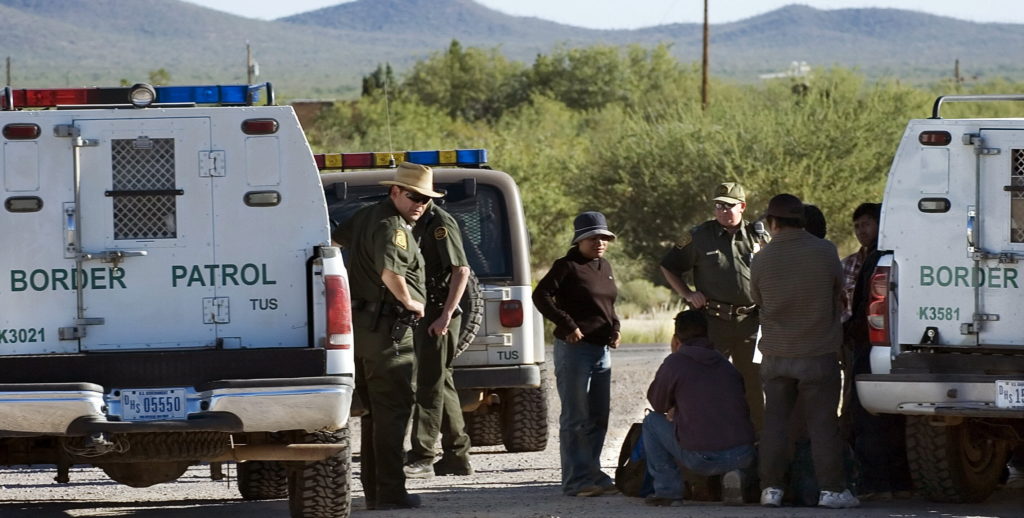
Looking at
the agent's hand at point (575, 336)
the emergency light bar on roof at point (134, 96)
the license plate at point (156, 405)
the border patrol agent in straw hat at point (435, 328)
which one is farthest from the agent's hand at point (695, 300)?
the license plate at point (156, 405)

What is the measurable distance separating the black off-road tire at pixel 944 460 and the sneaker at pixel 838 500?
398mm

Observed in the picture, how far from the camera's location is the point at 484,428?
480 inches

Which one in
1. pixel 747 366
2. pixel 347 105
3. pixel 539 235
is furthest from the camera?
pixel 347 105

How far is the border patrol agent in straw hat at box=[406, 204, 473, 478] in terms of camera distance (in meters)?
9.20

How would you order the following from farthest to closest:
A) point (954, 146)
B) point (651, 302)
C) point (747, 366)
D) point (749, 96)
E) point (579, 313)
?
point (749, 96) → point (651, 302) → point (747, 366) → point (579, 313) → point (954, 146)

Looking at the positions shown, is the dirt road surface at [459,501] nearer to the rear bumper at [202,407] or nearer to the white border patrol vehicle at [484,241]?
the white border patrol vehicle at [484,241]

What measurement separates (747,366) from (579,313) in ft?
4.37

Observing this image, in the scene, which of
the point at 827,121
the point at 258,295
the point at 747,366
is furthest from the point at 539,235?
the point at 258,295

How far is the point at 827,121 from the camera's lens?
1435 inches

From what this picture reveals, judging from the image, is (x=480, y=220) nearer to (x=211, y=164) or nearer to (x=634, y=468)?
(x=634, y=468)

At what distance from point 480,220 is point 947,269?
136 inches

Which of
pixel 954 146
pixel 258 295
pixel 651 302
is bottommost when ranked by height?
pixel 651 302

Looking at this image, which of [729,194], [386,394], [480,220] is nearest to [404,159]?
[480,220]

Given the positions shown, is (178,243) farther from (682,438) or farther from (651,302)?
(651,302)
